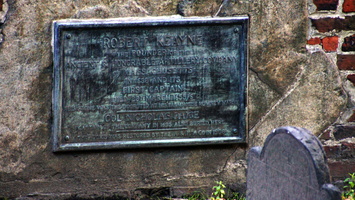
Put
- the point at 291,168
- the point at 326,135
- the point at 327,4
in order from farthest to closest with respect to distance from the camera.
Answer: the point at 326,135, the point at 327,4, the point at 291,168

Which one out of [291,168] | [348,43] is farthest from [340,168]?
[291,168]

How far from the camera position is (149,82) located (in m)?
3.13

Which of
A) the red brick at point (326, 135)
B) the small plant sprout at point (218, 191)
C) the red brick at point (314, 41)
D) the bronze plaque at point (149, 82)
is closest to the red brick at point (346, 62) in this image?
the red brick at point (314, 41)

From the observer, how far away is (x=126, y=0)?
3082 mm

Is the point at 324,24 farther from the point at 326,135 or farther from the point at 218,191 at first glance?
the point at 218,191

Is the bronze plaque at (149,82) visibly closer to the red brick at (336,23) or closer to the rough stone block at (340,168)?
the red brick at (336,23)

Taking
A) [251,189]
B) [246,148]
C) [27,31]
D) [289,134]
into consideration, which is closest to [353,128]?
[246,148]

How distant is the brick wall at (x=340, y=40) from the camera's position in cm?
314

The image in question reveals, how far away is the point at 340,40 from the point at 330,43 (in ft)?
0.23

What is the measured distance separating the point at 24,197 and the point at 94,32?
1.19 meters

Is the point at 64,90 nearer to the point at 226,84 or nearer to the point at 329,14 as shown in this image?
the point at 226,84

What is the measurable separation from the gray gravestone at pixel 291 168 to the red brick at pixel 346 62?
3.88ft

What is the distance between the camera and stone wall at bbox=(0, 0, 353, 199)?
306 cm

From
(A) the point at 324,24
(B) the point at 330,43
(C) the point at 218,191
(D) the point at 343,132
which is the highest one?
(A) the point at 324,24
